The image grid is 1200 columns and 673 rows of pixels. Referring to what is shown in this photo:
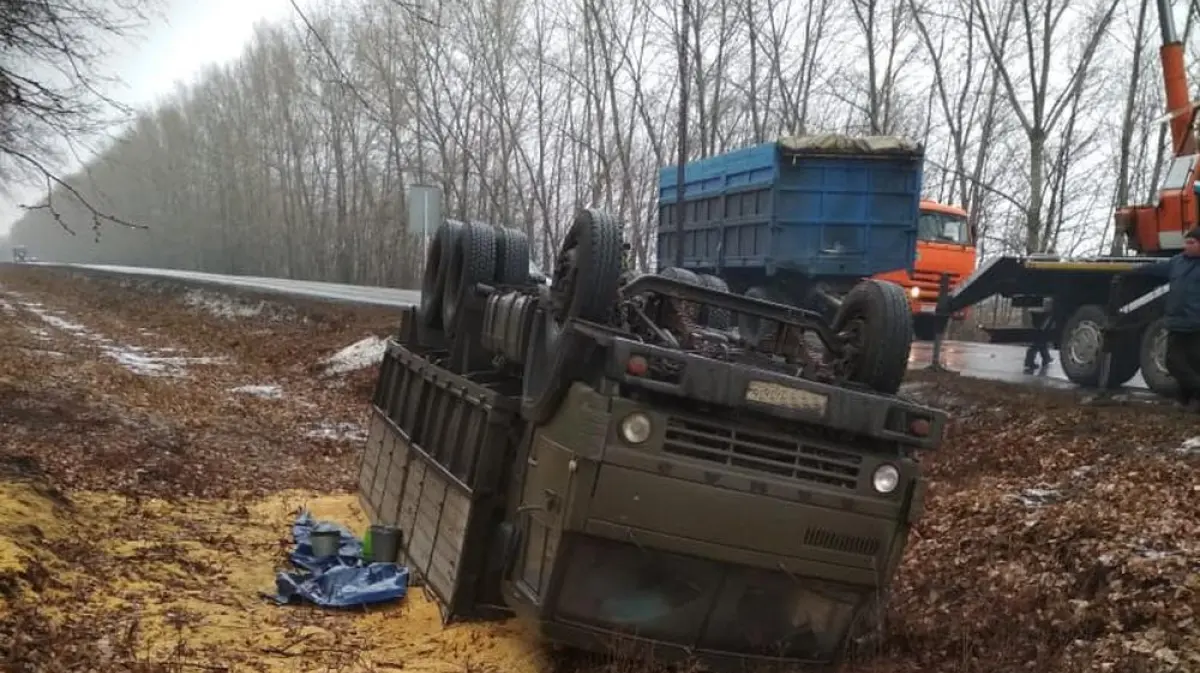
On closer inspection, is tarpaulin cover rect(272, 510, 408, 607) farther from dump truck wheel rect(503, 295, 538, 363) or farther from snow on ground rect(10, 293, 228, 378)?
snow on ground rect(10, 293, 228, 378)

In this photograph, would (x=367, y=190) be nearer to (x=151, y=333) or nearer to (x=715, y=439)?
(x=151, y=333)

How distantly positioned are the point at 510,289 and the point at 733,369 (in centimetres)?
257

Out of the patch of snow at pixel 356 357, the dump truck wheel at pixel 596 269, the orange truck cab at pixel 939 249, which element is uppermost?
the orange truck cab at pixel 939 249

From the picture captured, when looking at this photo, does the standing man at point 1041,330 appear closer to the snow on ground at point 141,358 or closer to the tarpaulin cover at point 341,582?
the tarpaulin cover at point 341,582

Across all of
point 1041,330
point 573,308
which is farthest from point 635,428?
point 1041,330

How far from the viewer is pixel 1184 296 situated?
8.62 m

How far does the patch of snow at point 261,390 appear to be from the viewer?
619 inches

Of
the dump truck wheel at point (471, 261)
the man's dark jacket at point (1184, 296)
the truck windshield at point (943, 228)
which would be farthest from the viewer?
the truck windshield at point (943, 228)

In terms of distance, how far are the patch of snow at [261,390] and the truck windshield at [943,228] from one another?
11619 mm

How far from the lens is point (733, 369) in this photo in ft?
14.2

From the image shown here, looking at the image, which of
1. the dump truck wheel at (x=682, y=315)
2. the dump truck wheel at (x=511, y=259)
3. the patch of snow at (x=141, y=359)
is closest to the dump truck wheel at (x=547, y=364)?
the dump truck wheel at (x=682, y=315)

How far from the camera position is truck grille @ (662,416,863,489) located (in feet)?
14.3

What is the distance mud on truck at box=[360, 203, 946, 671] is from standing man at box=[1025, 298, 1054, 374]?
26.0 ft

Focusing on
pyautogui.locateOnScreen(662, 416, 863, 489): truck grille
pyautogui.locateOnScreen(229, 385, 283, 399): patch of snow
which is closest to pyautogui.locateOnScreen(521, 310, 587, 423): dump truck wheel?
pyautogui.locateOnScreen(662, 416, 863, 489): truck grille
